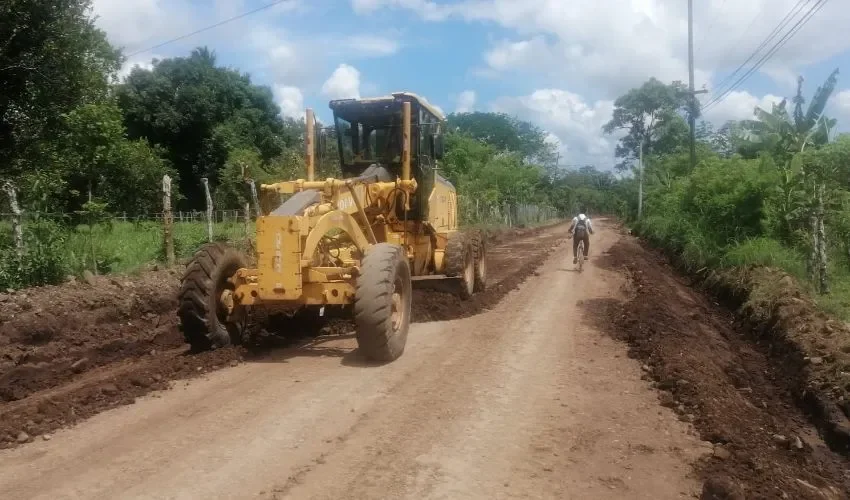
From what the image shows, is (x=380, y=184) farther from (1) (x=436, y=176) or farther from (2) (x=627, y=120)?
(2) (x=627, y=120)

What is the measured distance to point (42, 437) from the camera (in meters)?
5.36

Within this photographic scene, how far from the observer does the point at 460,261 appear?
38.3ft

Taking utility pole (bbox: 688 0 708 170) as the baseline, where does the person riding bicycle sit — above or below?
below

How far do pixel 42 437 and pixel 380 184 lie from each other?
5297 millimetres

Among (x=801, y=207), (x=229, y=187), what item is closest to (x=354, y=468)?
(x=801, y=207)

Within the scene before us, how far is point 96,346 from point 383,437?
5.20 meters

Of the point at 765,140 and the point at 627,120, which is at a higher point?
the point at 627,120

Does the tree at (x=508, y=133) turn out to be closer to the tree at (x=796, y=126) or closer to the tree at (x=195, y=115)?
the tree at (x=195, y=115)

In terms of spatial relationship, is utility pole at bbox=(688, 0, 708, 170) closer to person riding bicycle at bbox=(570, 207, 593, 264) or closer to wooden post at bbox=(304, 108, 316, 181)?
person riding bicycle at bbox=(570, 207, 593, 264)

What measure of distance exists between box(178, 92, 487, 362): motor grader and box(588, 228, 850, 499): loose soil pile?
113 inches

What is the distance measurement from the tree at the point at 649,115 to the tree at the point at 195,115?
132ft

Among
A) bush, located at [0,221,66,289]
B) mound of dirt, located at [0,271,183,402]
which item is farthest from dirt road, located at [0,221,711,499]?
bush, located at [0,221,66,289]

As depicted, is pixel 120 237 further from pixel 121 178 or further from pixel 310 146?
pixel 121 178

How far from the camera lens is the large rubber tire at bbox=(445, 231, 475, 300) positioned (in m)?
11.6
